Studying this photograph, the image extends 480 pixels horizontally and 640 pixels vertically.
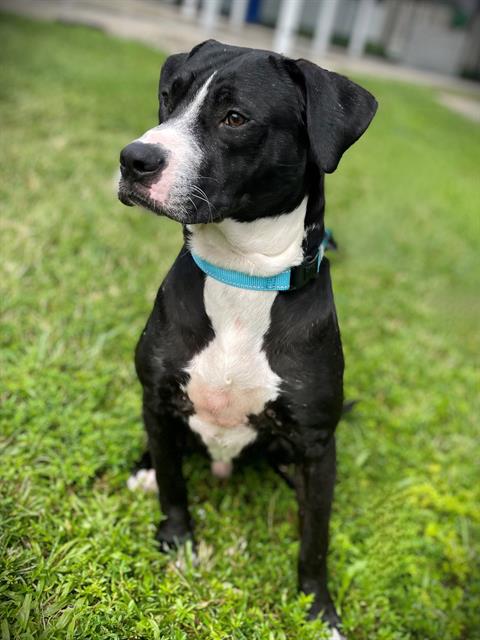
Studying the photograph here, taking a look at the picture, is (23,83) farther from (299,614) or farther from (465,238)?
(299,614)

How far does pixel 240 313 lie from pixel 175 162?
53 cm

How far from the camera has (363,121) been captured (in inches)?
75.2

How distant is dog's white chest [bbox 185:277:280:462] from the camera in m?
2.04

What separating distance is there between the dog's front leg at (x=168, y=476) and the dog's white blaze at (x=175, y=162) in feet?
2.64

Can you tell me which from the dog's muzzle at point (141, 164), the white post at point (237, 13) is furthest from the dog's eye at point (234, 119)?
the white post at point (237, 13)

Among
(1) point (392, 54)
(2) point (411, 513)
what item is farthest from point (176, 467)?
(1) point (392, 54)

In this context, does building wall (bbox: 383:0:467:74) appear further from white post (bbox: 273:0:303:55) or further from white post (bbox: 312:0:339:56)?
white post (bbox: 273:0:303:55)

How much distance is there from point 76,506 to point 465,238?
5795 millimetres

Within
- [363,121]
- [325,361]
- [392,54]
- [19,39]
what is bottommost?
[392,54]

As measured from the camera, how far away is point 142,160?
1.71m

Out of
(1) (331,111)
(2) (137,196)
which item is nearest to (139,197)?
(2) (137,196)

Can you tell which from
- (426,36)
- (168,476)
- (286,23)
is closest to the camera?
(168,476)

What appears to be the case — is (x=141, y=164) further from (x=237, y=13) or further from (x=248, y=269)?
(x=237, y=13)

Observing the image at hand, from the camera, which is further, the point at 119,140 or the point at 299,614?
the point at 119,140
